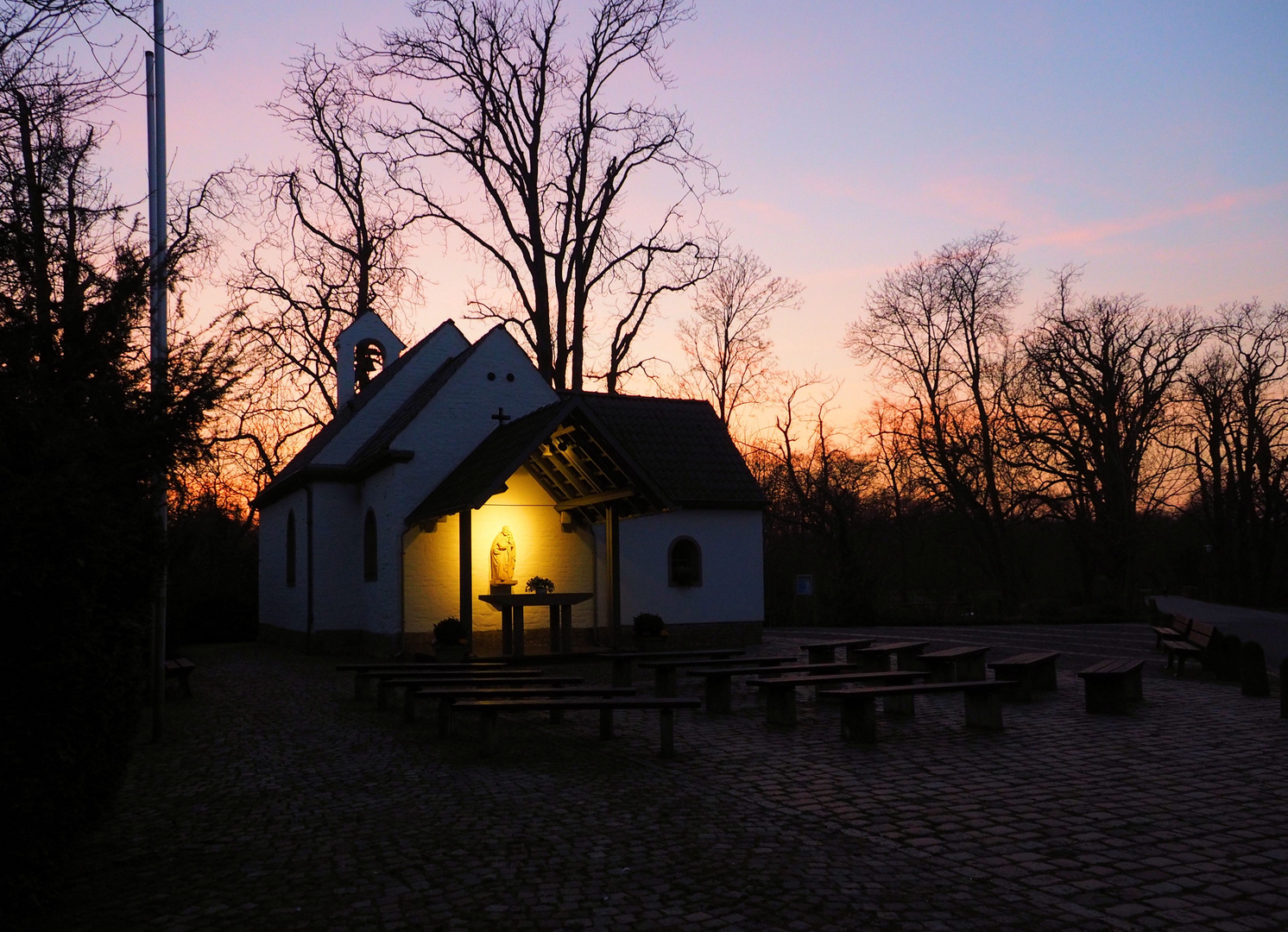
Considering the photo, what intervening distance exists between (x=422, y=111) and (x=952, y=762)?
26.0 m

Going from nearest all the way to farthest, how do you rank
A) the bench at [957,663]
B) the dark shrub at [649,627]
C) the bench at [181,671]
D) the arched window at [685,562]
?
the bench at [957,663] → the bench at [181,671] → the dark shrub at [649,627] → the arched window at [685,562]

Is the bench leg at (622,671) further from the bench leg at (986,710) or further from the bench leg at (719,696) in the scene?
the bench leg at (986,710)

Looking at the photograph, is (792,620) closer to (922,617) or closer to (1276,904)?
(922,617)

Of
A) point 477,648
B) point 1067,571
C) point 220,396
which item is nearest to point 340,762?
point 220,396

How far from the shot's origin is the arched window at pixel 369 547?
840 inches

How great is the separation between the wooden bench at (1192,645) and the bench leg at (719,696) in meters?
7.31

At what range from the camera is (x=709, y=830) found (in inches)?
260

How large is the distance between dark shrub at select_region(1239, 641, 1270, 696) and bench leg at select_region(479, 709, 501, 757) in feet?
30.1

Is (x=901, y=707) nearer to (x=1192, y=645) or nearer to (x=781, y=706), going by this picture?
(x=781, y=706)

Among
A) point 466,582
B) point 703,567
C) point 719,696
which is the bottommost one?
point 719,696

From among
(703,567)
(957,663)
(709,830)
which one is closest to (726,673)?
(957,663)

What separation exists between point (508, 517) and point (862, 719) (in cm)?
1223

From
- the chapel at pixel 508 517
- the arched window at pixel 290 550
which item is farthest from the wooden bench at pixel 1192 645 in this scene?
the arched window at pixel 290 550

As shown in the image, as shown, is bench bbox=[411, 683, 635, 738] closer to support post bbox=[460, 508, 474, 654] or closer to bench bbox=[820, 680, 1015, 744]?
bench bbox=[820, 680, 1015, 744]
